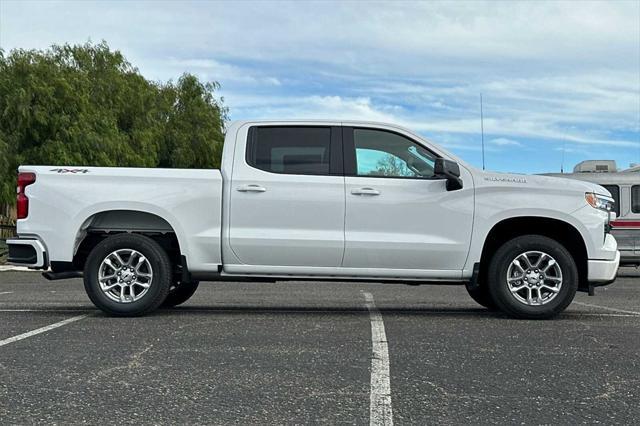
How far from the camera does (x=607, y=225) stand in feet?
25.5

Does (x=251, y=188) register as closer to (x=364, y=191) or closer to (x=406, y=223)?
(x=364, y=191)

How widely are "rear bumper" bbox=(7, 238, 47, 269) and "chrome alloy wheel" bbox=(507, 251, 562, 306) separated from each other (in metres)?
4.53

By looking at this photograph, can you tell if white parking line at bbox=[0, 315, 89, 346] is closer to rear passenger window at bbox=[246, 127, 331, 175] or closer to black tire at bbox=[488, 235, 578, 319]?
rear passenger window at bbox=[246, 127, 331, 175]

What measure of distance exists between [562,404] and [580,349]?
5.68 ft

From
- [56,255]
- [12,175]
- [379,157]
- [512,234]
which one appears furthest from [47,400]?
[12,175]

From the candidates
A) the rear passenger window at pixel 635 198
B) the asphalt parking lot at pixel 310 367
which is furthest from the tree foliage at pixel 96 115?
the asphalt parking lot at pixel 310 367

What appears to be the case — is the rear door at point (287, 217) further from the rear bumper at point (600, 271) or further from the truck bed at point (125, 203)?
the rear bumper at point (600, 271)

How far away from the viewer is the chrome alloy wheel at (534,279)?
7.53 metres

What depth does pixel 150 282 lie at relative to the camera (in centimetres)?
750

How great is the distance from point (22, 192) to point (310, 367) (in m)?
3.94

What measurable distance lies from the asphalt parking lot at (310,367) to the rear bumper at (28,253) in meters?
0.55

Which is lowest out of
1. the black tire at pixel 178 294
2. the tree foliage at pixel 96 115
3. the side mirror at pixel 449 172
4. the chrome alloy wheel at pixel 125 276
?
the black tire at pixel 178 294

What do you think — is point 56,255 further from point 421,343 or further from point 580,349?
point 580,349

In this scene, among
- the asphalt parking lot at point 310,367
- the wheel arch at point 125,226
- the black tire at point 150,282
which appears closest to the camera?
the asphalt parking lot at point 310,367
